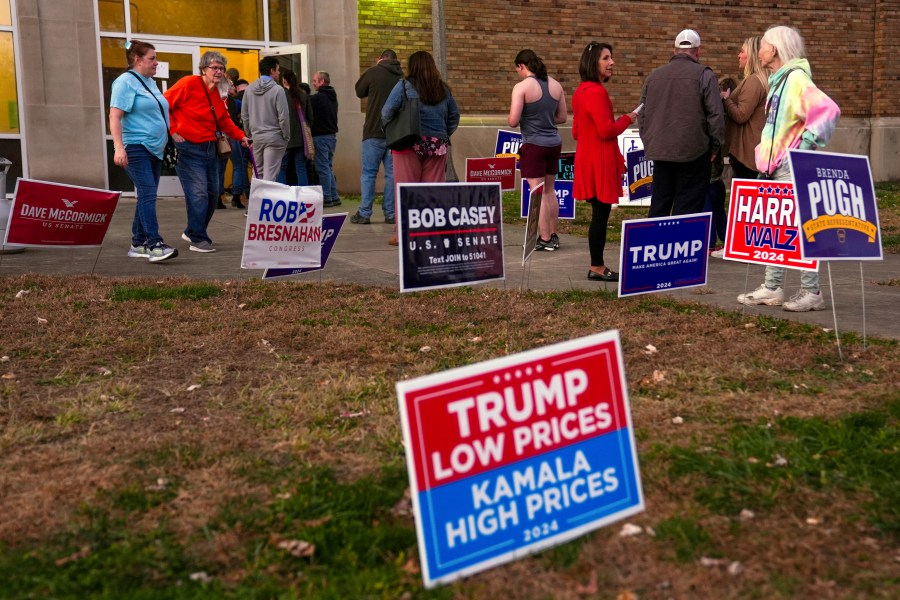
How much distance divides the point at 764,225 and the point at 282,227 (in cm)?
328

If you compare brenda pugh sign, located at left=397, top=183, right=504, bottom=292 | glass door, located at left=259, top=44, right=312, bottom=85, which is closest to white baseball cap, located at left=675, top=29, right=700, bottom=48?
brenda pugh sign, located at left=397, top=183, right=504, bottom=292

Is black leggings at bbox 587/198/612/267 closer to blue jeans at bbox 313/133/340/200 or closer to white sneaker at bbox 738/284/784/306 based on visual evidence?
white sneaker at bbox 738/284/784/306

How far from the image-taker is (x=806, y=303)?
686cm

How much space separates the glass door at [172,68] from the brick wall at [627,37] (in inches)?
109

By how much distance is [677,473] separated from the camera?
3.80m

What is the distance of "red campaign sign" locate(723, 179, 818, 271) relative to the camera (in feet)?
21.0

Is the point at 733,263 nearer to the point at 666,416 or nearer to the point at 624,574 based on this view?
the point at 666,416

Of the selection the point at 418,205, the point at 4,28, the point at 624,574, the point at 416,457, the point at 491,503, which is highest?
the point at 4,28

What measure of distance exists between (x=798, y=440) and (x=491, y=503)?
176 centimetres

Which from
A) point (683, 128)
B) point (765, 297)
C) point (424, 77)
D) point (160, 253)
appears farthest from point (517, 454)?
point (424, 77)

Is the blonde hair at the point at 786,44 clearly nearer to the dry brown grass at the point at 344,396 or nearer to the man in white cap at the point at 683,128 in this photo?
the man in white cap at the point at 683,128

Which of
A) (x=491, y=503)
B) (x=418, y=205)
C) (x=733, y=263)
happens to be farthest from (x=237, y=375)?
(x=733, y=263)

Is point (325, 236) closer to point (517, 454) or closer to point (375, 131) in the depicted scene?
point (517, 454)

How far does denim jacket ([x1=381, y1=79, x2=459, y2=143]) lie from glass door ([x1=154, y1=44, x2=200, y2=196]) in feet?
24.2
